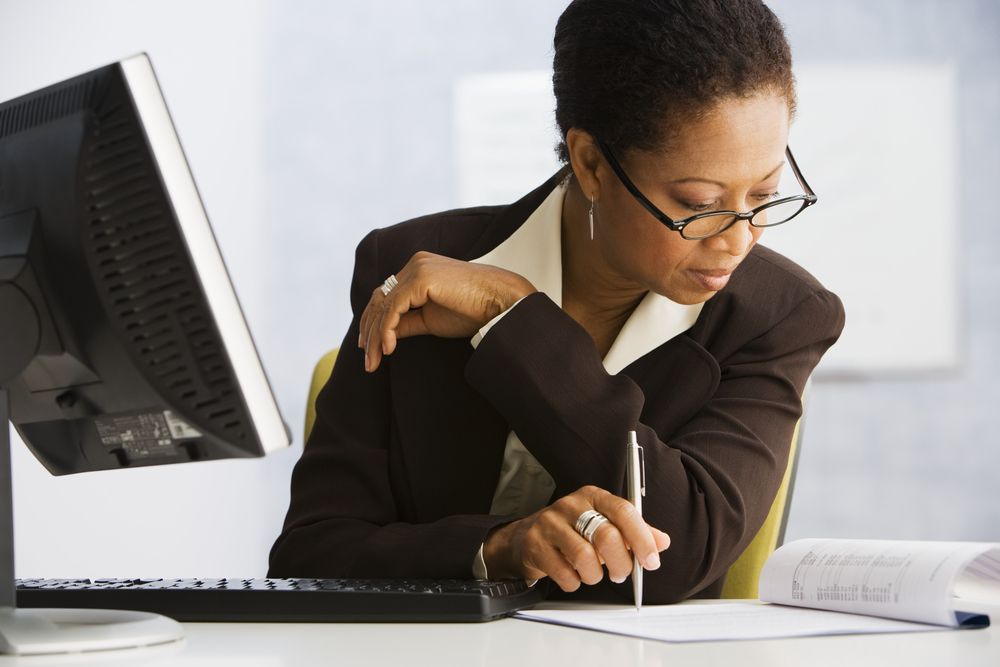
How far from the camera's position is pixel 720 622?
99 centimetres

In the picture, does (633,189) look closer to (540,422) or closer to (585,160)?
(585,160)

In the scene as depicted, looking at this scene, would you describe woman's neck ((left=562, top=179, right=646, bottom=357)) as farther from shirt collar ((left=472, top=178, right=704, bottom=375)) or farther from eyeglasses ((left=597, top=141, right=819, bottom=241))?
eyeglasses ((left=597, top=141, right=819, bottom=241))

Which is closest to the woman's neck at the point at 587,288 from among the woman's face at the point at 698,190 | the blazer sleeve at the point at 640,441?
the woman's face at the point at 698,190

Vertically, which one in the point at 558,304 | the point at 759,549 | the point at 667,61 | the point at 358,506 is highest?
the point at 667,61

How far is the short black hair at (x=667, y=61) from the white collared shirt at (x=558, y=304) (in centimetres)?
18

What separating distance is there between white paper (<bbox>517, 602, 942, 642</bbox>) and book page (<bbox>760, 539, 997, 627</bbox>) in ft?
0.04

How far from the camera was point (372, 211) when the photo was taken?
12.4 feet

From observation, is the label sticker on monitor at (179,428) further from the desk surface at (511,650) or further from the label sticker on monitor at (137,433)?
the desk surface at (511,650)

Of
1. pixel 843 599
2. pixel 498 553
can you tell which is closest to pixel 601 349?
pixel 498 553

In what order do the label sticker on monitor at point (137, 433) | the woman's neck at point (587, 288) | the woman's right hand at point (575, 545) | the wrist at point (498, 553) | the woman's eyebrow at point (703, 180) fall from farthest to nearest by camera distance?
the woman's neck at point (587, 288), the woman's eyebrow at point (703, 180), the wrist at point (498, 553), the woman's right hand at point (575, 545), the label sticker on monitor at point (137, 433)

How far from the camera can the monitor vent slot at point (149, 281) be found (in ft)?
2.69

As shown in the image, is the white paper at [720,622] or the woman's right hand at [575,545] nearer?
the white paper at [720,622]

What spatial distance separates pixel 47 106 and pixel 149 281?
18cm

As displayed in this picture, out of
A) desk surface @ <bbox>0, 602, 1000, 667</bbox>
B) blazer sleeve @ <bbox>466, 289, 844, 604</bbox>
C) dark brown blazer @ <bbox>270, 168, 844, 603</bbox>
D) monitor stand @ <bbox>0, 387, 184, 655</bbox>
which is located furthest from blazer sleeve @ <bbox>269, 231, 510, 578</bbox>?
monitor stand @ <bbox>0, 387, 184, 655</bbox>
